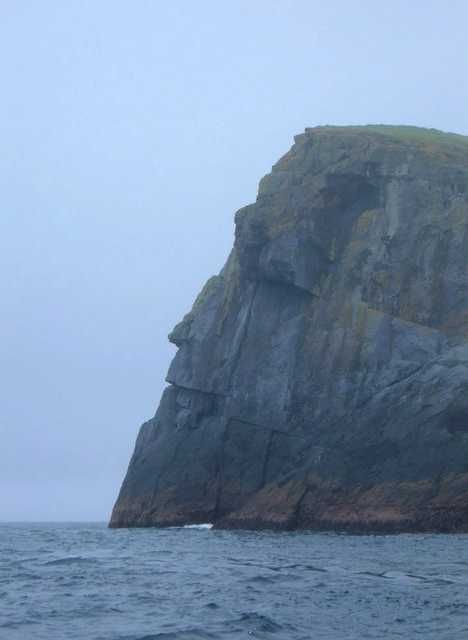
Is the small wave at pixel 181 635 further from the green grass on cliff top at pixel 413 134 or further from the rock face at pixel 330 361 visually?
the green grass on cliff top at pixel 413 134

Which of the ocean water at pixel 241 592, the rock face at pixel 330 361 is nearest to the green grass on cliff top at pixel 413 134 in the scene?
the rock face at pixel 330 361

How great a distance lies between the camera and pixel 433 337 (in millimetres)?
57625

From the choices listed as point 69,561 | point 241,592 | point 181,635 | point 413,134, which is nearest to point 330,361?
point 413,134

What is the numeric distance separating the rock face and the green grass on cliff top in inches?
14.4

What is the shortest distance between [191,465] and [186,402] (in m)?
5.12

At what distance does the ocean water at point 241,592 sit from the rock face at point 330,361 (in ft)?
34.1

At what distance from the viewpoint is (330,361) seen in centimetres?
5959

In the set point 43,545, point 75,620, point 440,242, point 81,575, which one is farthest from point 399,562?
point 440,242

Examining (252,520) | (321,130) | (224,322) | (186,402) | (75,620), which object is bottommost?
(75,620)

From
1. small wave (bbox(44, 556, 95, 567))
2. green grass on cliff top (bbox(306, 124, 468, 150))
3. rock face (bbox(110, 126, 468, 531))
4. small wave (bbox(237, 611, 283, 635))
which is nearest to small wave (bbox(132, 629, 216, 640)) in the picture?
small wave (bbox(237, 611, 283, 635))

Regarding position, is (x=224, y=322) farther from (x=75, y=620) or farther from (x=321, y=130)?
(x=75, y=620)

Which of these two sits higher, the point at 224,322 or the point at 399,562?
the point at 224,322

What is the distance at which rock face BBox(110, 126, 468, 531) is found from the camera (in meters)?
52.8

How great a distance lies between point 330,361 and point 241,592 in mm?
33857
